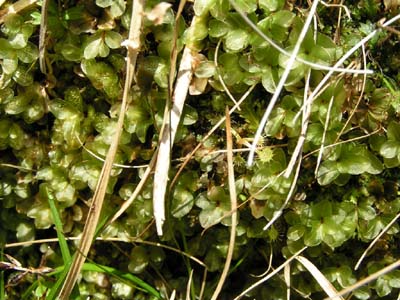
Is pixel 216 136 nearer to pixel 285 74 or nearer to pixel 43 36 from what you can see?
pixel 285 74

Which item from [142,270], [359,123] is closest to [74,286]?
[142,270]

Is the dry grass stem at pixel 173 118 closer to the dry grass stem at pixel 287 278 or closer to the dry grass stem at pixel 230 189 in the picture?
the dry grass stem at pixel 230 189

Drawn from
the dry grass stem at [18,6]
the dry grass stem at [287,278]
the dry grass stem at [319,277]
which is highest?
the dry grass stem at [18,6]

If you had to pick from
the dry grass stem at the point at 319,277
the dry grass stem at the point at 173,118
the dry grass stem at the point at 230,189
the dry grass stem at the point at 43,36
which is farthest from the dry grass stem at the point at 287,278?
the dry grass stem at the point at 43,36

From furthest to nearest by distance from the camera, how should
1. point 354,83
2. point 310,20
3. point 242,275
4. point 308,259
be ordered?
point 242,275 → point 308,259 → point 354,83 → point 310,20

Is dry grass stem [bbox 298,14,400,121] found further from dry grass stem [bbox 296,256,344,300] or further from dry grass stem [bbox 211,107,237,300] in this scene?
dry grass stem [bbox 296,256,344,300]

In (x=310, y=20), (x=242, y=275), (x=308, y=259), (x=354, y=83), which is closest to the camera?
(x=310, y=20)

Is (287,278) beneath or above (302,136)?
beneath

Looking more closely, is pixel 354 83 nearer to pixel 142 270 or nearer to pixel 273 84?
pixel 273 84

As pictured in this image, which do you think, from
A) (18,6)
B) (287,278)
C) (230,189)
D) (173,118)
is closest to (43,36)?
(18,6)
